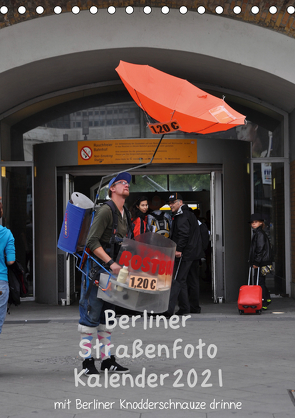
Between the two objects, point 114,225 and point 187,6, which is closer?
point 114,225

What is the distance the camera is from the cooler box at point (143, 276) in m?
4.83

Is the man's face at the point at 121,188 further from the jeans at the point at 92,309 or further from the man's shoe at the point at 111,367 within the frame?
the man's shoe at the point at 111,367

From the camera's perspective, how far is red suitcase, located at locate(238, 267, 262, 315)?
28.4ft

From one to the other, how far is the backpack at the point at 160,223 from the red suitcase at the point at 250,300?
1520 mm

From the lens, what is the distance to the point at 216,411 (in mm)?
4195

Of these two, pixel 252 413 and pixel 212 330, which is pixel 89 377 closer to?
pixel 252 413

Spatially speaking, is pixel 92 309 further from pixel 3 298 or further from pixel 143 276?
pixel 3 298

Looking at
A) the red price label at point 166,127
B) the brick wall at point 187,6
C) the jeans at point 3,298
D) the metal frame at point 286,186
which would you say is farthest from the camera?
the metal frame at point 286,186

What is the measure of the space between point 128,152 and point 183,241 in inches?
83.0

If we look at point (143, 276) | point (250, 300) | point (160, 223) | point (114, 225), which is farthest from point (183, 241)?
point (143, 276)

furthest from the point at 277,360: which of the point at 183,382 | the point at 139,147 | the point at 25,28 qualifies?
the point at 25,28

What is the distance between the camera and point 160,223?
29.6 ft

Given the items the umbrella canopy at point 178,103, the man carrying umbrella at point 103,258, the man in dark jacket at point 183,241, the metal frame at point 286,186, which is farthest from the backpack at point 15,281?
the metal frame at point 286,186

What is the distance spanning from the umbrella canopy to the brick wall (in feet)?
8.20
